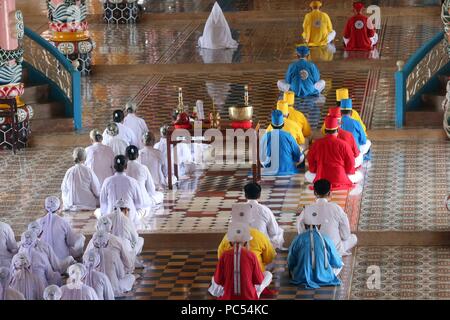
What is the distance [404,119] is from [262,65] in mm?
4428

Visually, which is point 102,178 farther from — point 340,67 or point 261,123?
point 340,67

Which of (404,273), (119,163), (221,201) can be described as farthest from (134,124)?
(404,273)

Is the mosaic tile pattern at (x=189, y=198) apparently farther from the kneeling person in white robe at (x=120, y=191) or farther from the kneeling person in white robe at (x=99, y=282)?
the kneeling person in white robe at (x=99, y=282)

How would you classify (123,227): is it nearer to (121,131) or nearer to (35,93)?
(121,131)

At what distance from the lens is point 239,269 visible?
1439 centimetres

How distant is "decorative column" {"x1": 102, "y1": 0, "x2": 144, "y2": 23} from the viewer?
28.9m

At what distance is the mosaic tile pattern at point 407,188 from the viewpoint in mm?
16828

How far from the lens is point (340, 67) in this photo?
24719 millimetres

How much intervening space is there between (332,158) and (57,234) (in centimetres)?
373

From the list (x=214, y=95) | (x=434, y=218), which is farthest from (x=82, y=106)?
(x=434, y=218)

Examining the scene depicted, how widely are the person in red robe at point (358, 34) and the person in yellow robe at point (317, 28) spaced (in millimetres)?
431

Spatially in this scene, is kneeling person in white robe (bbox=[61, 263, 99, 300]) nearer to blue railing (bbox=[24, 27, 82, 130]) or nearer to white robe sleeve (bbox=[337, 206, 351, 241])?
white robe sleeve (bbox=[337, 206, 351, 241])

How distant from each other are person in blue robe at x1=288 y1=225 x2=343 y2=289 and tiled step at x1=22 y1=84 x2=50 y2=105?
7.40 m

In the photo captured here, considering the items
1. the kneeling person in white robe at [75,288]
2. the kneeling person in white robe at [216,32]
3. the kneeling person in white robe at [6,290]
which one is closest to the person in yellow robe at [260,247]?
the kneeling person in white robe at [75,288]
